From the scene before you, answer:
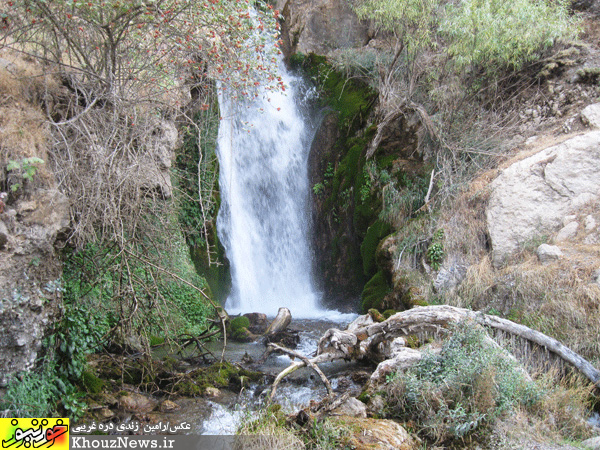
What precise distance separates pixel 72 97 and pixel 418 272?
6.65 metres

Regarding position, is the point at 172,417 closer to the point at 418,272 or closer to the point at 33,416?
the point at 33,416

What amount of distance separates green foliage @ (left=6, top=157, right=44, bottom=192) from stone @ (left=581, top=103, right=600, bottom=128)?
9716 millimetres

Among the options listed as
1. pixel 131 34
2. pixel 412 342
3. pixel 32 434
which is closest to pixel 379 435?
pixel 412 342

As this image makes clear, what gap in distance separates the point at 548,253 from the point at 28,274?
7.25 m

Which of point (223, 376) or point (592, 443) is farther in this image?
point (223, 376)

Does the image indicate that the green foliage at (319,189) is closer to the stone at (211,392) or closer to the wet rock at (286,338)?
the wet rock at (286,338)

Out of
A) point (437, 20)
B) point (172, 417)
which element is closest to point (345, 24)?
point (437, 20)

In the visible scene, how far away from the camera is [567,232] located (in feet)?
25.0

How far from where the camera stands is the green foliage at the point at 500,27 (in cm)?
930

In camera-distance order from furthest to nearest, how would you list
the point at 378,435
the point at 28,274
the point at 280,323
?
the point at 280,323, the point at 28,274, the point at 378,435

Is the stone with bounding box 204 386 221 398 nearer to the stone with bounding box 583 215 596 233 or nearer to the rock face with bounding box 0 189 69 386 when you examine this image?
the rock face with bounding box 0 189 69 386

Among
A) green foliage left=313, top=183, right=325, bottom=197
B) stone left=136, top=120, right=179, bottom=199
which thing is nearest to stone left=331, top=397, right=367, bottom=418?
stone left=136, top=120, right=179, bottom=199

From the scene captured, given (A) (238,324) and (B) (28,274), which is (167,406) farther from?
(A) (238,324)

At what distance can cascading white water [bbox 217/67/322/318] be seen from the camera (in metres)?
12.1
